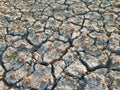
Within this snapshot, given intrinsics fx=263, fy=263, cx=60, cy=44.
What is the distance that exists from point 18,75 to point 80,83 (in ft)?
1.87

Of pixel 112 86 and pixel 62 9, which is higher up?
pixel 62 9

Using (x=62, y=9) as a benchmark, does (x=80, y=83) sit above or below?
below

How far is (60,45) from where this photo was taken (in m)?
2.70

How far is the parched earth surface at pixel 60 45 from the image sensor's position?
7.61 feet

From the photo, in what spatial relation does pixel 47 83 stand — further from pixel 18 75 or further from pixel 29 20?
pixel 29 20

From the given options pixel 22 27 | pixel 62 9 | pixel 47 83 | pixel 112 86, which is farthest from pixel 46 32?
pixel 112 86

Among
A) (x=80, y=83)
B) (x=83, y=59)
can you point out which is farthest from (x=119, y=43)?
(x=80, y=83)

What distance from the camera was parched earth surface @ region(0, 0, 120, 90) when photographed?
2.32m

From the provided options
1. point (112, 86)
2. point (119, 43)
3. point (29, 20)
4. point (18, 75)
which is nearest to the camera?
point (112, 86)

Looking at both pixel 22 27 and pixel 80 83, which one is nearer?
pixel 80 83

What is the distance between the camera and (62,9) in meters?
3.30

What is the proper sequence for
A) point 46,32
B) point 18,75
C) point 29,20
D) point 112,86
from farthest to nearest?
point 29,20 < point 46,32 < point 18,75 < point 112,86

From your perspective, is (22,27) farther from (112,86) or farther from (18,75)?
(112,86)

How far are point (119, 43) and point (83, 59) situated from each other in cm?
45
